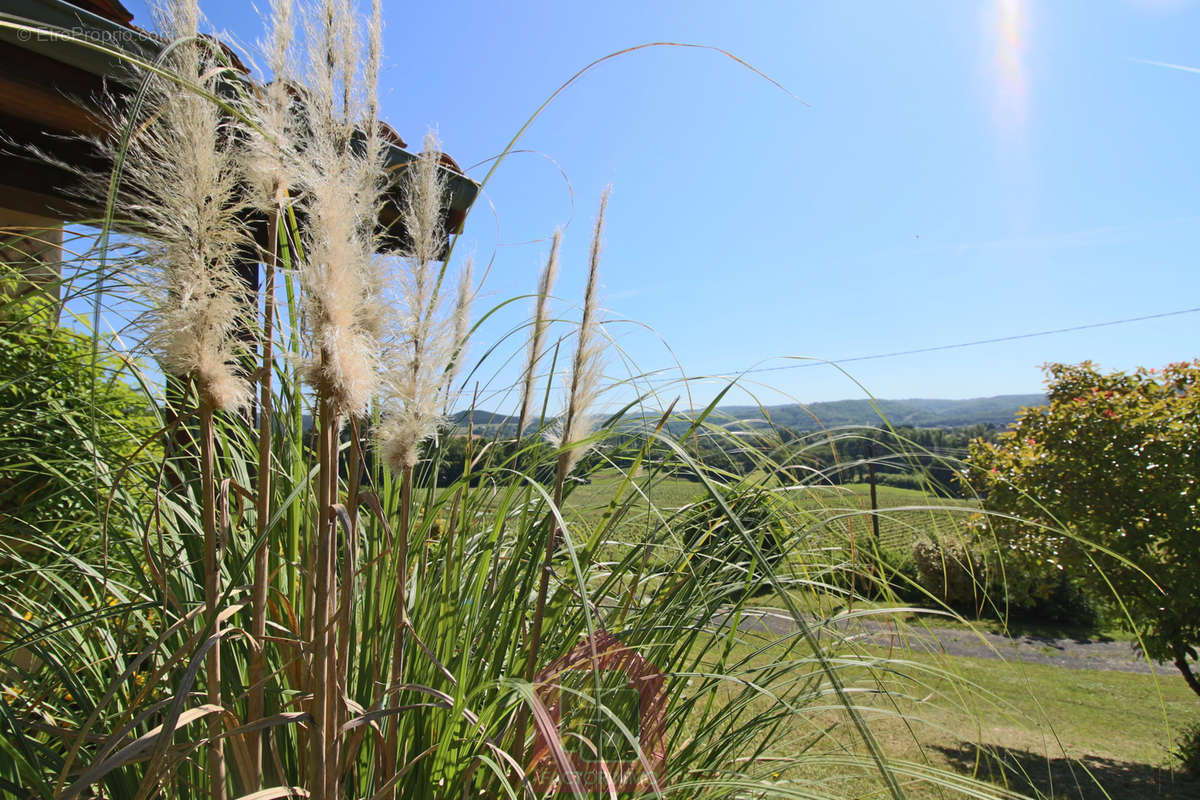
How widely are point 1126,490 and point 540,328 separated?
678 cm

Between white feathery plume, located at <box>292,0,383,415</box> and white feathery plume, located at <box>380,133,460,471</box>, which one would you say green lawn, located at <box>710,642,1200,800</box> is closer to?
white feathery plume, located at <box>380,133,460,471</box>

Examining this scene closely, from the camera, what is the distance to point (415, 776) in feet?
3.74

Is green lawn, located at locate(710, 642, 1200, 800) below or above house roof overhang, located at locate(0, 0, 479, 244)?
below

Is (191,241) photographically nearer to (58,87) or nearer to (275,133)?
(275,133)

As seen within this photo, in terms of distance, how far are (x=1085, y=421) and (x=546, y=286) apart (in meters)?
7.09

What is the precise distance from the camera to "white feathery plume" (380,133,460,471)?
0.94m

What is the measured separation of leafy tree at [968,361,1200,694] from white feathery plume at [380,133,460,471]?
5.24m

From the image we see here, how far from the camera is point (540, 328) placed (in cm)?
141

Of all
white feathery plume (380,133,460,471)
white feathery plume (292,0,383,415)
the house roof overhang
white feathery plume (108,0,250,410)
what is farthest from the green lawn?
the house roof overhang

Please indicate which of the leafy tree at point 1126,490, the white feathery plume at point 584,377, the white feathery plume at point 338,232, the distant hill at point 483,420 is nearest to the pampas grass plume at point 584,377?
the white feathery plume at point 584,377

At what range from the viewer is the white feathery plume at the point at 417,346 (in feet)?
3.08

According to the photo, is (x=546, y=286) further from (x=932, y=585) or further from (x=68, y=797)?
(x=932, y=585)

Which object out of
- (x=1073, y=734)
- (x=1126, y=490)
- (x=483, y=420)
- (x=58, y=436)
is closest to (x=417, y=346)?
(x=483, y=420)

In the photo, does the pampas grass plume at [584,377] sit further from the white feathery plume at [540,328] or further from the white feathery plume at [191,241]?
the white feathery plume at [191,241]
